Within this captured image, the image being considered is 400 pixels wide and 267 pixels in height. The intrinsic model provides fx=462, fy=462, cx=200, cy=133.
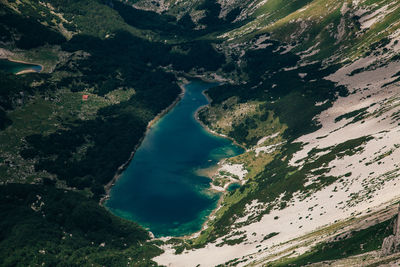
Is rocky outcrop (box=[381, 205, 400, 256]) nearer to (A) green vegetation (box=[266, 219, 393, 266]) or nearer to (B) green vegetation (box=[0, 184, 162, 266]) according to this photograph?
(A) green vegetation (box=[266, 219, 393, 266])

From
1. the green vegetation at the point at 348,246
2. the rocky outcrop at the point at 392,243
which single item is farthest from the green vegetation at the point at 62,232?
the rocky outcrop at the point at 392,243

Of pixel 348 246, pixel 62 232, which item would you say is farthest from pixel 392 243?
pixel 62 232

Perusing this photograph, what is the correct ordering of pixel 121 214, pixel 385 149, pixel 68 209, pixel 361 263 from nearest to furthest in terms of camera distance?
1. pixel 361 263
2. pixel 385 149
3. pixel 68 209
4. pixel 121 214

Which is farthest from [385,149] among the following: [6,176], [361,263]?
[6,176]

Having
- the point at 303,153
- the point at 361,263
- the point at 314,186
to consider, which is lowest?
the point at 361,263

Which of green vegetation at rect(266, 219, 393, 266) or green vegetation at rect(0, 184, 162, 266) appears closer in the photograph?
green vegetation at rect(266, 219, 393, 266)

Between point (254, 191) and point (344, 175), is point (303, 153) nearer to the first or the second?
point (254, 191)

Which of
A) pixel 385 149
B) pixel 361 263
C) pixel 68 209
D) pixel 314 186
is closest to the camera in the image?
pixel 361 263

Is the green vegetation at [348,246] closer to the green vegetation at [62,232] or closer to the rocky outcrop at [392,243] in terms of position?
the rocky outcrop at [392,243]

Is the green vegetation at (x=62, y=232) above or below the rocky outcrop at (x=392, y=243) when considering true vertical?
above

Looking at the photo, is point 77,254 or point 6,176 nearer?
point 77,254

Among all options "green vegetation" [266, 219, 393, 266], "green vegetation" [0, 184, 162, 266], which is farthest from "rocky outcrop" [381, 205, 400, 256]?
"green vegetation" [0, 184, 162, 266]
